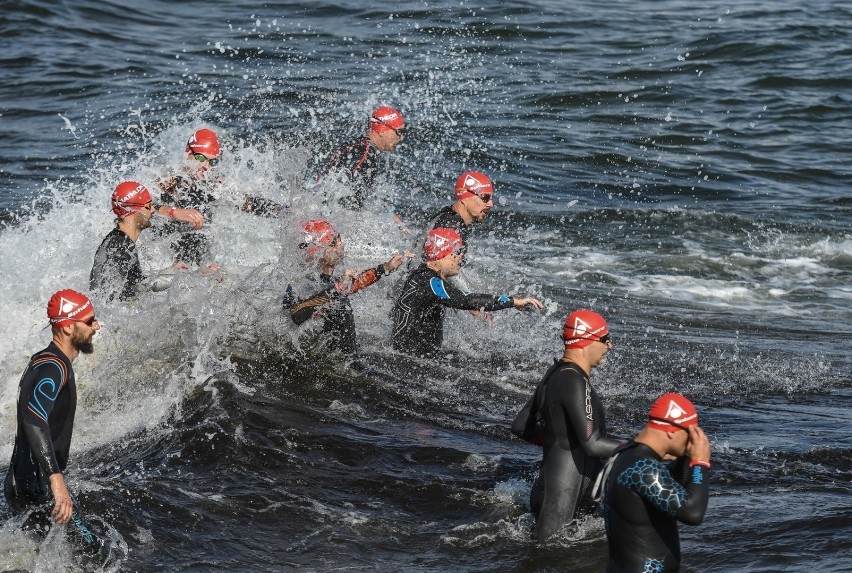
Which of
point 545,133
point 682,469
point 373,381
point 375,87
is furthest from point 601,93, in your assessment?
point 682,469

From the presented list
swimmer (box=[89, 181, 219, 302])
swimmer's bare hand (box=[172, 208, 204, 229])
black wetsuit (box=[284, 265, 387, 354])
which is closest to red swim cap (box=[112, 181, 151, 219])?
swimmer (box=[89, 181, 219, 302])

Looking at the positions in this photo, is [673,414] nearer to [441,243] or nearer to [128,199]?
[441,243]

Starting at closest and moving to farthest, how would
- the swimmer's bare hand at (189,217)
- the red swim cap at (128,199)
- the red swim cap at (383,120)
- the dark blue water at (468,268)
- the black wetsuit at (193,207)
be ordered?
1. the dark blue water at (468,268)
2. the red swim cap at (128,199)
3. the swimmer's bare hand at (189,217)
4. the black wetsuit at (193,207)
5. the red swim cap at (383,120)

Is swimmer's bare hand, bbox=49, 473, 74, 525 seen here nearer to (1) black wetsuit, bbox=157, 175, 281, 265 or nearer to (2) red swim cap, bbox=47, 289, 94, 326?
(2) red swim cap, bbox=47, 289, 94, 326

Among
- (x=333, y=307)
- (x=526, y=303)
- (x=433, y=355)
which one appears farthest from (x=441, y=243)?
(x=333, y=307)

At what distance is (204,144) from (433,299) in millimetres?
3795

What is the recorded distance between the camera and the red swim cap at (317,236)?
1034 centimetres

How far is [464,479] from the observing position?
8242 millimetres

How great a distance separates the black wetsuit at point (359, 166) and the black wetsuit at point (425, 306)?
8.42ft

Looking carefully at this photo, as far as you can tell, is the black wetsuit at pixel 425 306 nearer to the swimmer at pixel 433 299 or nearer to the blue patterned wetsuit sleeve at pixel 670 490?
the swimmer at pixel 433 299

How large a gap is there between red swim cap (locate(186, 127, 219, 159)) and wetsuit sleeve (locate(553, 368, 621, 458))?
6536 mm

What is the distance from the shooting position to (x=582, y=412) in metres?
6.45

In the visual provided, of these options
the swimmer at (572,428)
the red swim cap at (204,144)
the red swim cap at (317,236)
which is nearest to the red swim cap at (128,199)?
the red swim cap at (317,236)

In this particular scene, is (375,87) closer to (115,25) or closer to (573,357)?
(115,25)
